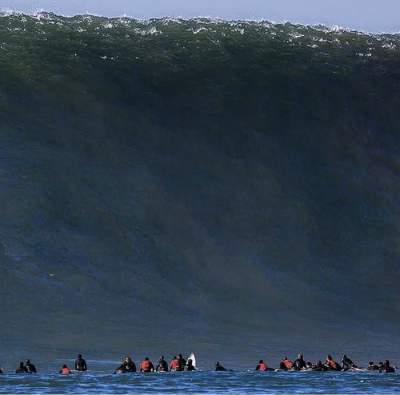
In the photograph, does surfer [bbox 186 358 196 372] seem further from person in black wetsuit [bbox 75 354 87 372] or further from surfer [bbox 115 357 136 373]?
person in black wetsuit [bbox 75 354 87 372]

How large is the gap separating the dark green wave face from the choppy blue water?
15.9m

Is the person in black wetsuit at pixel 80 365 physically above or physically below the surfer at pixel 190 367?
Result: below

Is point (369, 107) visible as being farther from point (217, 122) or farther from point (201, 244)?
point (201, 244)

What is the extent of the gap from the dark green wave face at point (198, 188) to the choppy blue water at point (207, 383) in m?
15.9

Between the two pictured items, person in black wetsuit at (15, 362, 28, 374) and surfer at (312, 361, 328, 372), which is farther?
surfer at (312, 361, 328, 372)

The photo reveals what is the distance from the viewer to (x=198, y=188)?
144 metres

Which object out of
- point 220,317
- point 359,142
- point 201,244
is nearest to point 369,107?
point 359,142

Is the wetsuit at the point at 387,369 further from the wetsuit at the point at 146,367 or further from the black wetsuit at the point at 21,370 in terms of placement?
the black wetsuit at the point at 21,370

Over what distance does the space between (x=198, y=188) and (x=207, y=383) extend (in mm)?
55792

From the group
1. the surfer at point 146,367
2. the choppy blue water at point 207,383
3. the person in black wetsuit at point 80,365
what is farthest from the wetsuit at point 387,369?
the person in black wetsuit at point 80,365

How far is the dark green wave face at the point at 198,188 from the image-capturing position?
12300 centimetres

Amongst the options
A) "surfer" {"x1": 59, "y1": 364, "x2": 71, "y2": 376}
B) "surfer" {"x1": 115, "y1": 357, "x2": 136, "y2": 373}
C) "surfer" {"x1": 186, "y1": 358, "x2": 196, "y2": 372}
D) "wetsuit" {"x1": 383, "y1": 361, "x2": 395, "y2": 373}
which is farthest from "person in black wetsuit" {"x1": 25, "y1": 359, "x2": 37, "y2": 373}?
"wetsuit" {"x1": 383, "y1": 361, "x2": 395, "y2": 373}

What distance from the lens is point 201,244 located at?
13675cm

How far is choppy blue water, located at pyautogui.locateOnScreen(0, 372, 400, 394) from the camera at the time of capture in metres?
83.8
